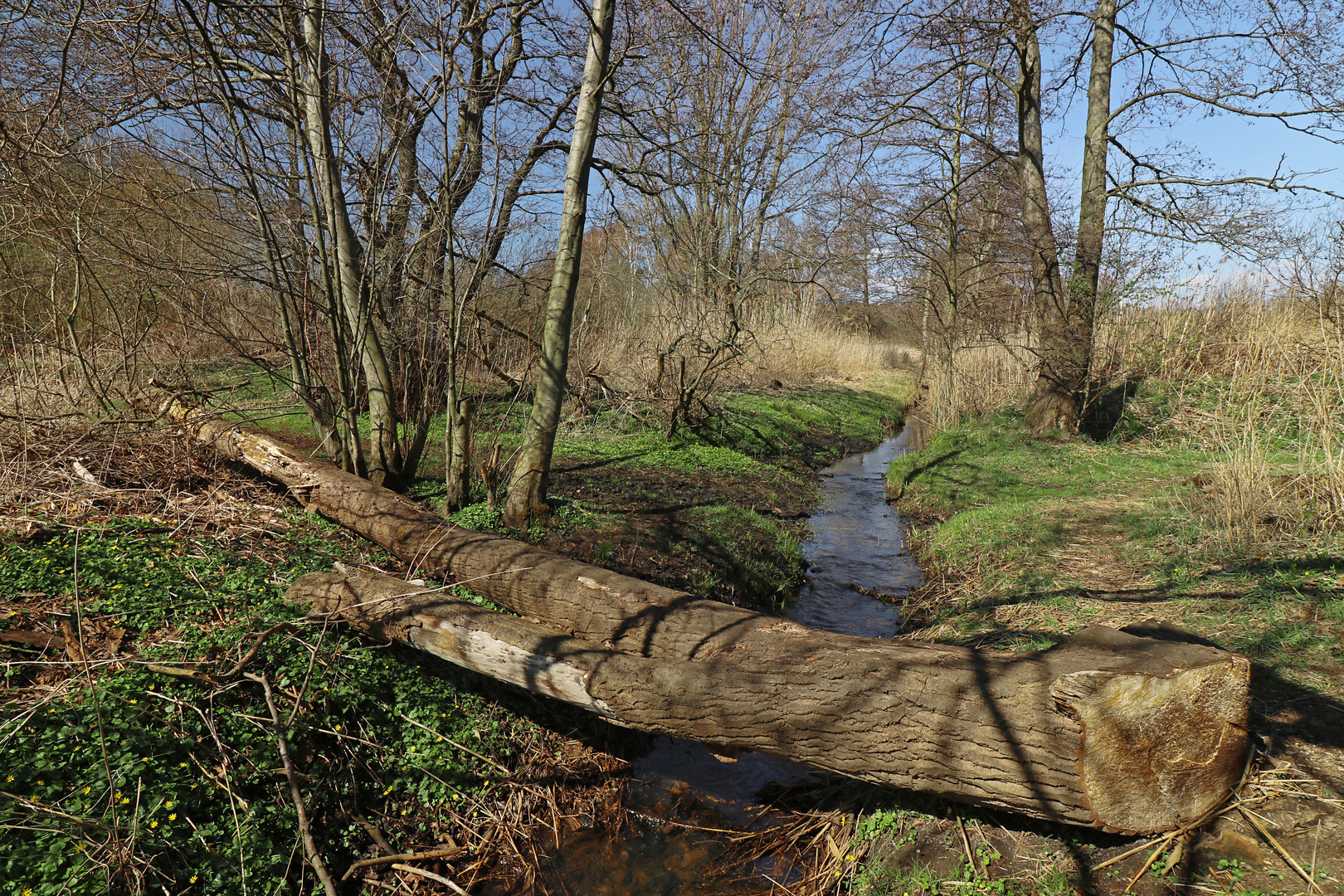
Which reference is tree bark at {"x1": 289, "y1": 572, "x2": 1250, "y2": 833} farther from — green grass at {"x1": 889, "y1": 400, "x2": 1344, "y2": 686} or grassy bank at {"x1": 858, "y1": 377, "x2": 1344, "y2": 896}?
green grass at {"x1": 889, "y1": 400, "x2": 1344, "y2": 686}

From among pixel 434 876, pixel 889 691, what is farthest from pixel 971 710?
pixel 434 876

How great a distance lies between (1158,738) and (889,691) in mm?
937

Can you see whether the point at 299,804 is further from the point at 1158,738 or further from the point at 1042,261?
the point at 1042,261

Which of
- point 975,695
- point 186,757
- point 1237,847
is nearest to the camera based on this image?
point 1237,847

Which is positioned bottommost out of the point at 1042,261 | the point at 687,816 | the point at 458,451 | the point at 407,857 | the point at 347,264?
the point at 687,816

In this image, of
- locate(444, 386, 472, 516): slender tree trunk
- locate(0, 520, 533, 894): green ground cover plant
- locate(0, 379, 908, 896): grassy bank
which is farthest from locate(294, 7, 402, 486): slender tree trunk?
locate(0, 520, 533, 894): green ground cover plant

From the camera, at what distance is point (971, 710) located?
2.61 m

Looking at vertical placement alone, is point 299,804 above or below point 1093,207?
below

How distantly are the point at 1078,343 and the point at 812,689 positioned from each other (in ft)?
A: 28.7

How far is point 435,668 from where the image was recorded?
3.87 metres

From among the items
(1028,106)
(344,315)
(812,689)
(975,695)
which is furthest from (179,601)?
(1028,106)

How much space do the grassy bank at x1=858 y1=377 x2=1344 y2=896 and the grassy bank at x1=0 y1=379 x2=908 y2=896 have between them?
1.78 metres

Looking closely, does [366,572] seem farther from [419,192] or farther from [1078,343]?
[1078,343]

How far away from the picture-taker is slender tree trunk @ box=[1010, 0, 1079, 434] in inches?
375
